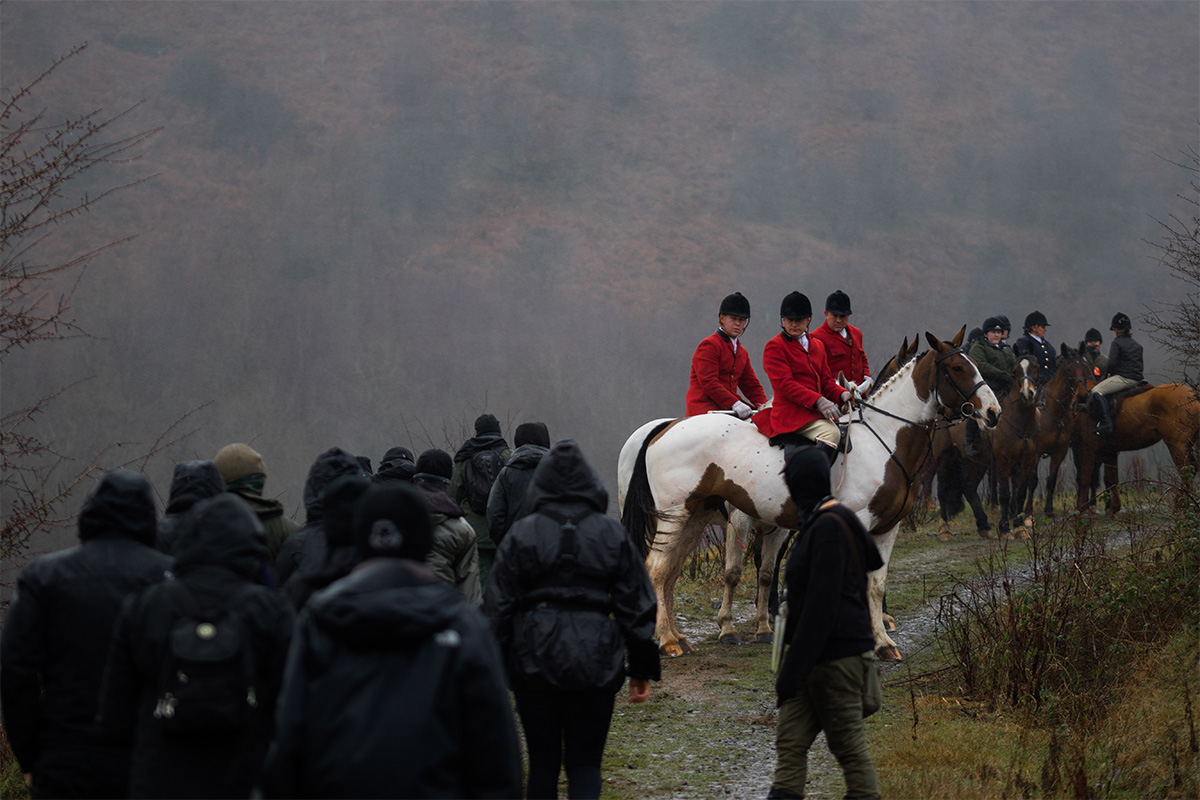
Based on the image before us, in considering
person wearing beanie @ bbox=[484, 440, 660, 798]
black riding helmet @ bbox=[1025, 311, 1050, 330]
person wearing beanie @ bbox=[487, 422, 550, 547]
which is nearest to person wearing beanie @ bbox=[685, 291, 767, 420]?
person wearing beanie @ bbox=[487, 422, 550, 547]

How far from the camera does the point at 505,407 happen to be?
2084 cm

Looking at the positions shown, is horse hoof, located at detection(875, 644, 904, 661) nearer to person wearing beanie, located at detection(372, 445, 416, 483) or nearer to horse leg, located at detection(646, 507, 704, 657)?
horse leg, located at detection(646, 507, 704, 657)

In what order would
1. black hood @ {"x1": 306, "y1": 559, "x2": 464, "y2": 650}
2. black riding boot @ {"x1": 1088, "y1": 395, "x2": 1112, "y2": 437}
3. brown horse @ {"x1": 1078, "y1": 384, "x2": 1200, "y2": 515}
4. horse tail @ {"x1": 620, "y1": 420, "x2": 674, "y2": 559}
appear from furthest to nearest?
black riding boot @ {"x1": 1088, "y1": 395, "x2": 1112, "y2": 437} → brown horse @ {"x1": 1078, "y1": 384, "x2": 1200, "y2": 515} → horse tail @ {"x1": 620, "y1": 420, "x2": 674, "y2": 559} → black hood @ {"x1": 306, "y1": 559, "x2": 464, "y2": 650}

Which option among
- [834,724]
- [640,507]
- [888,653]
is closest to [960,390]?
[888,653]

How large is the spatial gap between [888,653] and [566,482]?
4.54 meters

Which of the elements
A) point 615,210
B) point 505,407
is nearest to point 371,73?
point 615,210

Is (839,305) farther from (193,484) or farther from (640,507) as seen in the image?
(193,484)

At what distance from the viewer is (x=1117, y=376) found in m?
13.8

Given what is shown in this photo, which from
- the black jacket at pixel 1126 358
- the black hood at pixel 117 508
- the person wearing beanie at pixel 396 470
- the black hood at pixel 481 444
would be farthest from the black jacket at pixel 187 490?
the black jacket at pixel 1126 358

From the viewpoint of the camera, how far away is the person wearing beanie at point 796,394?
7.87m

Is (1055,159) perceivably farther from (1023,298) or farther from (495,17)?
(495,17)

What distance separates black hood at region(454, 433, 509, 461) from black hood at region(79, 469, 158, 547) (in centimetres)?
447

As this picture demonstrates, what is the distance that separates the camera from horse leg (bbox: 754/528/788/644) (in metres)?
8.67

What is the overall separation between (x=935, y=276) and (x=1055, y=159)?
3577mm
